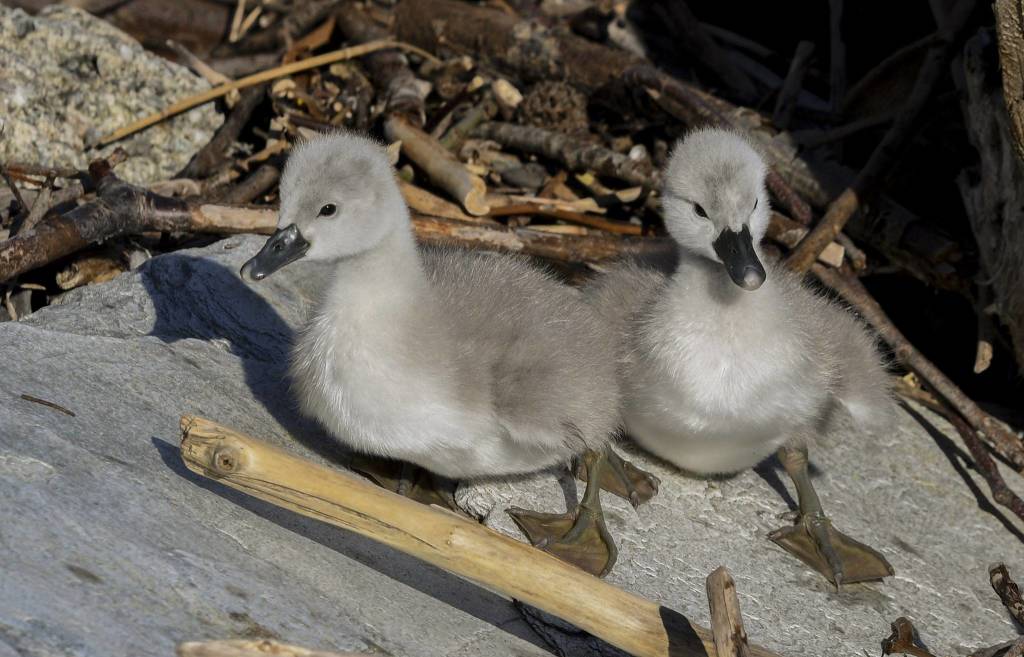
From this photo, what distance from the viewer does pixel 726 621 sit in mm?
2365

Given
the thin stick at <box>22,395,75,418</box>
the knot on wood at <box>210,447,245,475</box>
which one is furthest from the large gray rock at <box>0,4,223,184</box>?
the knot on wood at <box>210,447,245,475</box>

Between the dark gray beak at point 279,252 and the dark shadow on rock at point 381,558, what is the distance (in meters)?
0.49

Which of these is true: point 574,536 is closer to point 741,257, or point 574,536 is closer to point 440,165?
point 741,257

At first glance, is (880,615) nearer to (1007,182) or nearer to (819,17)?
(1007,182)

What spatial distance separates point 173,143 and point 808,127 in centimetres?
276

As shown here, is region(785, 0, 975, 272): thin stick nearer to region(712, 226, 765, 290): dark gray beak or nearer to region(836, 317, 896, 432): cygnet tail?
region(836, 317, 896, 432): cygnet tail

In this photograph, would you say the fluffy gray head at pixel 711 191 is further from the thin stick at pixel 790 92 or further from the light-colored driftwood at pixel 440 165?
the thin stick at pixel 790 92

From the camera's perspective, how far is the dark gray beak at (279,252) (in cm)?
308

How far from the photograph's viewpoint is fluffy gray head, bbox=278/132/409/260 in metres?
3.13

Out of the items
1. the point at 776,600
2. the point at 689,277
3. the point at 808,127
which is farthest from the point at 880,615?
the point at 808,127

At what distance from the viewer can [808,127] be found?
531 centimetres

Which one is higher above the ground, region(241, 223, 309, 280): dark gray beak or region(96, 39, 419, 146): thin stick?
region(241, 223, 309, 280): dark gray beak

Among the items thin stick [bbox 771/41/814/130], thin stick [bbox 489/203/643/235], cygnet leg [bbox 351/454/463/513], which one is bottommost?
cygnet leg [bbox 351/454/463/513]

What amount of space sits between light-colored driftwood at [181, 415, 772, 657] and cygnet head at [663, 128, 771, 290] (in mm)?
1067
